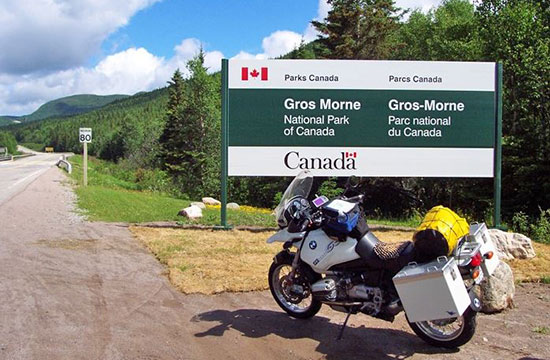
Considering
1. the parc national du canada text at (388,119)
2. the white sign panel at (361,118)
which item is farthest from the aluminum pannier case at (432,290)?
the parc national du canada text at (388,119)

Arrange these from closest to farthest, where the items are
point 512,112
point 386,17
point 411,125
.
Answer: point 411,125 < point 512,112 < point 386,17

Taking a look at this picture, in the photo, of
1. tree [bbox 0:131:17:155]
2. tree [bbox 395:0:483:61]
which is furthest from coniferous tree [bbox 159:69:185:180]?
tree [bbox 0:131:17:155]

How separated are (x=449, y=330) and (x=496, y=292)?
54.5 inches

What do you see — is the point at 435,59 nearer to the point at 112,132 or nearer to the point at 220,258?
the point at 220,258

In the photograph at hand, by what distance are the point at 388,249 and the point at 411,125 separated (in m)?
7.33

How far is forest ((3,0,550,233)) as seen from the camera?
69.3 ft

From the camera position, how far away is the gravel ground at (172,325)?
4809mm

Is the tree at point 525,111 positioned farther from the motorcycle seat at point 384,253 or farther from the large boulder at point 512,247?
the motorcycle seat at point 384,253

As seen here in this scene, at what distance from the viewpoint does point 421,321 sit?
4.74 m

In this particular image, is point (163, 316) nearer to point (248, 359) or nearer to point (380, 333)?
point (248, 359)

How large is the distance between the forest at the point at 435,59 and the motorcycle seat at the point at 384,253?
0.79 metres

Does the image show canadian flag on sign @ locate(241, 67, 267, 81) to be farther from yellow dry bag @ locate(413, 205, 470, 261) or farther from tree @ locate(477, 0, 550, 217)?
tree @ locate(477, 0, 550, 217)

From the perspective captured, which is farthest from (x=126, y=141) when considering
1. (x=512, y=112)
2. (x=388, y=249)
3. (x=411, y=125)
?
(x=388, y=249)

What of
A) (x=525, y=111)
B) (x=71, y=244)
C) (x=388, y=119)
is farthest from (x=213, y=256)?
(x=525, y=111)
